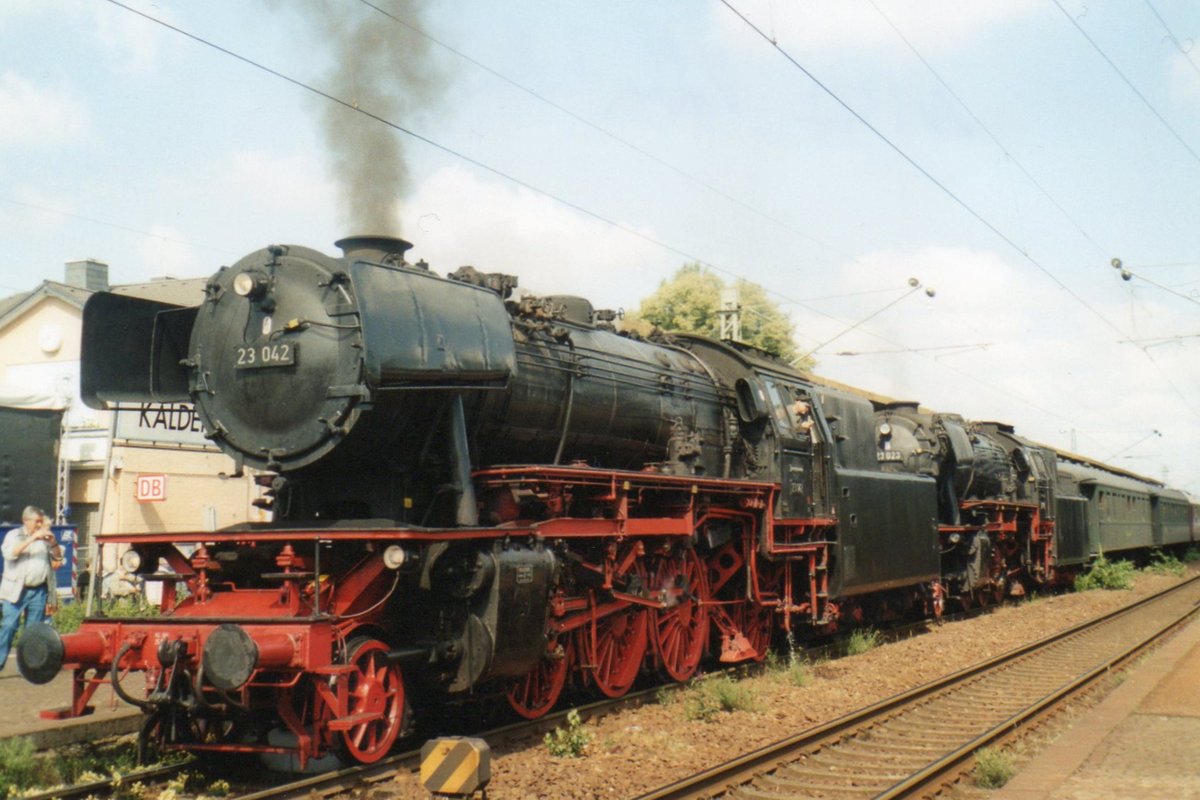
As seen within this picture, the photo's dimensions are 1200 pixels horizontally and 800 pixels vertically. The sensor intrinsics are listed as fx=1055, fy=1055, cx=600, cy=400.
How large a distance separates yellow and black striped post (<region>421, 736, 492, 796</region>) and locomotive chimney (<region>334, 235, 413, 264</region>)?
12.0ft

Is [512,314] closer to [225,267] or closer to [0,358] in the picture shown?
[225,267]

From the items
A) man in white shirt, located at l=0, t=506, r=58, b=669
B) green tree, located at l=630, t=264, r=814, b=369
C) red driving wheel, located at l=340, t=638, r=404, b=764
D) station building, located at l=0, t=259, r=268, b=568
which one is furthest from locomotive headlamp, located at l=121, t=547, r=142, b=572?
green tree, located at l=630, t=264, r=814, b=369

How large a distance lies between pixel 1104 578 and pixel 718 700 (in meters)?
20.5

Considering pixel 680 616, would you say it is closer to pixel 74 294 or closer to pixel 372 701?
pixel 372 701

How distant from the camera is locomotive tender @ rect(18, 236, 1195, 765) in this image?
6641 mm

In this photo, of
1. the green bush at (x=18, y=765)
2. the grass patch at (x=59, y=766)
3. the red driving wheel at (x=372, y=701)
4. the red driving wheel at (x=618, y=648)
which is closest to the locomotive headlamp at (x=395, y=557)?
the red driving wheel at (x=372, y=701)

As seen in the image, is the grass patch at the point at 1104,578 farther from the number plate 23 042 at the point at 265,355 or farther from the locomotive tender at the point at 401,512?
the number plate 23 042 at the point at 265,355

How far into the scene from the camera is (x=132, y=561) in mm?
7457

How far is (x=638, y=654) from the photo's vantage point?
9742mm

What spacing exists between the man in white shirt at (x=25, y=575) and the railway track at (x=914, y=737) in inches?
282

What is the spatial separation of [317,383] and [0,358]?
19959 millimetres

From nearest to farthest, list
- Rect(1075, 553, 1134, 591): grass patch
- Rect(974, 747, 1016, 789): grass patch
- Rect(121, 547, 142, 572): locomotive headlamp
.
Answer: Rect(974, 747, 1016, 789): grass patch → Rect(121, 547, 142, 572): locomotive headlamp → Rect(1075, 553, 1134, 591): grass patch

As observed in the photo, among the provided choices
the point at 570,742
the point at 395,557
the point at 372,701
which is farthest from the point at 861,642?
the point at 395,557

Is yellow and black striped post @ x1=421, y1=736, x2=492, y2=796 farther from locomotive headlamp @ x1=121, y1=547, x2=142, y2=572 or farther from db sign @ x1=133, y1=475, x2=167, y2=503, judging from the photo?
db sign @ x1=133, y1=475, x2=167, y2=503
